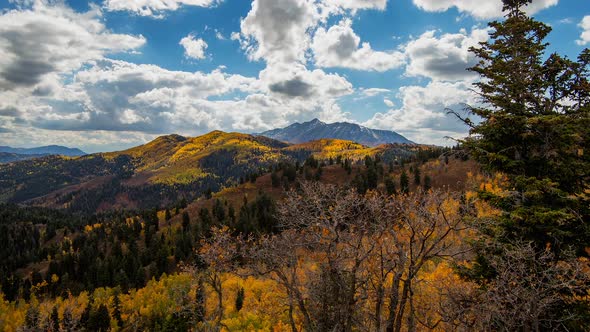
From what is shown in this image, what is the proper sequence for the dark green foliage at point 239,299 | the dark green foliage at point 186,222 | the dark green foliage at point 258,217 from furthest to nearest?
the dark green foliage at point 186,222
the dark green foliage at point 258,217
the dark green foliage at point 239,299

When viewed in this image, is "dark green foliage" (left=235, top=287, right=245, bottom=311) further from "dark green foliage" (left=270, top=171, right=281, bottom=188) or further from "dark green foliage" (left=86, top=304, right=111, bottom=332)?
"dark green foliage" (left=270, top=171, right=281, bottom=188)

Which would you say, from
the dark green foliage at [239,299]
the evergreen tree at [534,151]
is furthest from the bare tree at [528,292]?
the dark green foliage at [239,299]

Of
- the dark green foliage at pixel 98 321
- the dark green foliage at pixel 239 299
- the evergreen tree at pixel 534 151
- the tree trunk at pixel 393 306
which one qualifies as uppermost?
the evergreen tree at pixel 534 151

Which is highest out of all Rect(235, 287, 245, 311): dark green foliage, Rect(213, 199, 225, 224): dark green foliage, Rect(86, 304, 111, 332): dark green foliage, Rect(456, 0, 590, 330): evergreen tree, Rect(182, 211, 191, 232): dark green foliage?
Rect(456, 0, 590, 330): evergreen tree

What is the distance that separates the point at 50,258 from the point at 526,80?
8523 inches

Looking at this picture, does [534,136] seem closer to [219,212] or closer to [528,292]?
[528,292]

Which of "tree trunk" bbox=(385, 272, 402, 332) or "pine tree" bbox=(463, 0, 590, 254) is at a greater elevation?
"pine tree" bbox=(463, 0, 590, 254)

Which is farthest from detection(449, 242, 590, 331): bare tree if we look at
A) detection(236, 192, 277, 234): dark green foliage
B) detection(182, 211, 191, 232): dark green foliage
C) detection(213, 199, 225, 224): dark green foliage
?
detection(182, 211, 191, 232): dark green foliage

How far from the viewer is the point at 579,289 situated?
16172mm

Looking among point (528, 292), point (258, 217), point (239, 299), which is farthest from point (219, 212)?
point (528, 292)

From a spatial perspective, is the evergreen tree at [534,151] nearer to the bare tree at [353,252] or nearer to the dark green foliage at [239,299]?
the bare tree at [353,252]

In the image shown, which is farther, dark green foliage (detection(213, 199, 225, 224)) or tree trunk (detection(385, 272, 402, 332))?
dark green foliage (detection(213, 199, 225, 224))

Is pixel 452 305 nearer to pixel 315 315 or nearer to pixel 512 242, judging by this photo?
pixel 512 242

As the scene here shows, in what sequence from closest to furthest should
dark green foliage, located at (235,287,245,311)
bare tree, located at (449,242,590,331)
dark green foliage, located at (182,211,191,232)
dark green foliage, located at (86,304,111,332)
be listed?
bare tree, located at (449,242,590,331) → dark green foliage, located at (235,287,245,311) → dark green foliage, located at (86,304,111,332) → dark green foliage, located at (182,211,191,232)
